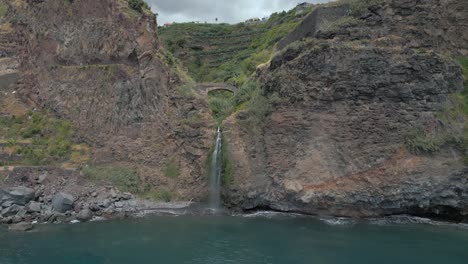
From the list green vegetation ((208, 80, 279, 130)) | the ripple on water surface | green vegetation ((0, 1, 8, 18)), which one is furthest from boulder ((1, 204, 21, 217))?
green vegetation ((0, 1, 8, 18))

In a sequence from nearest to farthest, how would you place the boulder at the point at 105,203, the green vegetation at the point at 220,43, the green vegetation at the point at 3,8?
the boulder at the point at 105,203 → the green vegetation at the point at 3,8 → the green vegetation at the point at 220,43

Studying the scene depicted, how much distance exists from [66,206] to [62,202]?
1.41 feet

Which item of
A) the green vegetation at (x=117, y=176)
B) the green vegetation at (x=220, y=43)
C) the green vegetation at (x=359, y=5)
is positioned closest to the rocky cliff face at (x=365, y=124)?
the green vegetation at (x=359, y=5)

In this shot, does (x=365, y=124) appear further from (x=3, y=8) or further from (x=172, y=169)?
(x=3, y=8)

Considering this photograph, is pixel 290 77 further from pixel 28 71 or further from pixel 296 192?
pixel 28 71

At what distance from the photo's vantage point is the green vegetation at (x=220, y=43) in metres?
73.7

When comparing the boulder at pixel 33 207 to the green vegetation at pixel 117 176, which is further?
the green vegetation at pixel 117 176

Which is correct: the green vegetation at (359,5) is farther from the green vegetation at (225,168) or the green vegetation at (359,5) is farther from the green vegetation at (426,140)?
the green vegetation at (225,168)

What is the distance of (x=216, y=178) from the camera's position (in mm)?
35531

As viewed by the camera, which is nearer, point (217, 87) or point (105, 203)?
point (105, 203)

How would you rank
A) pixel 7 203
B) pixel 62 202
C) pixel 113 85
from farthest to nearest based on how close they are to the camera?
1. pixel 113 85
2. pixel 62 202
3. pixel 7 203

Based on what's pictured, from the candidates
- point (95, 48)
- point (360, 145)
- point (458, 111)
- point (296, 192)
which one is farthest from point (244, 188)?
point (95, 48)

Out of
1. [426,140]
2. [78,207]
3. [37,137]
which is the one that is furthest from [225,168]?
[37,137]

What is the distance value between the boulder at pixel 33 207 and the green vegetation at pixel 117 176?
17.1 feet
